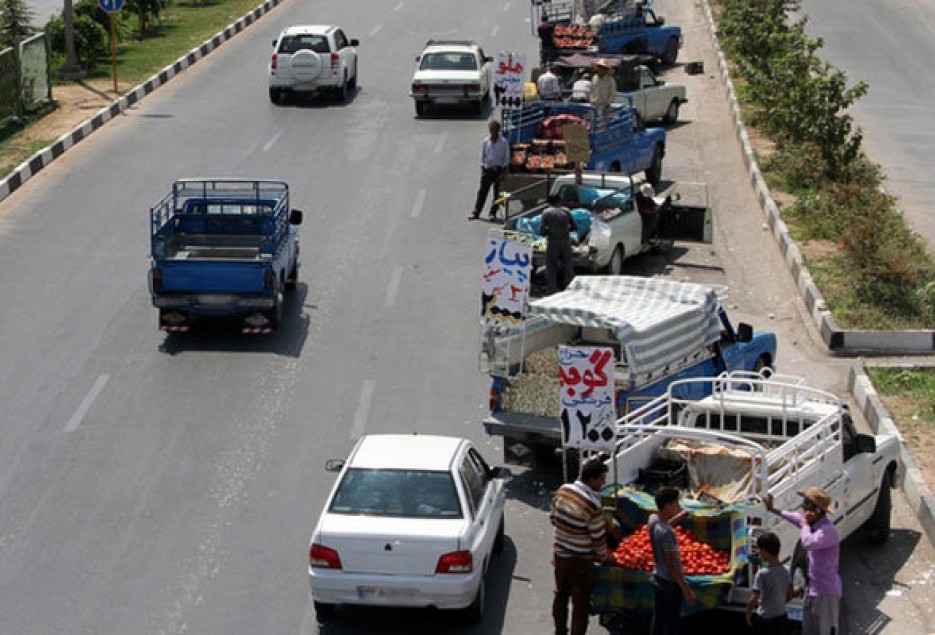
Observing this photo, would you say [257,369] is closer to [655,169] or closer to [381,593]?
[381,593]

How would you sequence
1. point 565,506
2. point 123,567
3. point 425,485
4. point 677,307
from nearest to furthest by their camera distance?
point 565,506 → point 425,485 → point 123,567 → point 677,307

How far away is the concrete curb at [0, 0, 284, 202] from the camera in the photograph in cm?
3009

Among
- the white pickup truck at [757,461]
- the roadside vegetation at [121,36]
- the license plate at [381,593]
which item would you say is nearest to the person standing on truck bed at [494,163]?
the roadside vegetation at [121,36]

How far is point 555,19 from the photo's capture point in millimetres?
43094

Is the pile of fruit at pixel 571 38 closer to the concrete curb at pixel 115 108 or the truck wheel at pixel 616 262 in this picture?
the concrete curb at pixel 115 108

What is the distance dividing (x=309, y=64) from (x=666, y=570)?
82.4ft

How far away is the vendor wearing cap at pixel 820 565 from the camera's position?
1275cm

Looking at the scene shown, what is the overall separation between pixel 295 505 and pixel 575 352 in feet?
11.8

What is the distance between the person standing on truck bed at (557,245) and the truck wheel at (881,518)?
7966 mm

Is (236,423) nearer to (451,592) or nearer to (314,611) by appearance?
(314,611)

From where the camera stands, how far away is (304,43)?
3734 cm

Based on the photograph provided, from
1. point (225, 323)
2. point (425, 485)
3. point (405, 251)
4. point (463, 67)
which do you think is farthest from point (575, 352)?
point (463, 67)

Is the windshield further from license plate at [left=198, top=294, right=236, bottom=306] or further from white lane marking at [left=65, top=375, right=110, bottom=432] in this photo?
white lane marking at [left=65, top=375, right=110, bottom=432]

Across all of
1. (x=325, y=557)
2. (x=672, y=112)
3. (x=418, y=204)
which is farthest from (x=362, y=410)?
(x=672, y=112)
